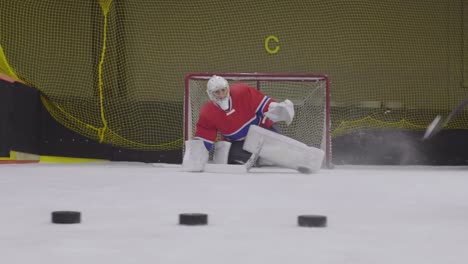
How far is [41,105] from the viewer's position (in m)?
7.21

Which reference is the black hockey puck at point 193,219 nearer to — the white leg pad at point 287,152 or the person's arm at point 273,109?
the white leg pad at point 287,152

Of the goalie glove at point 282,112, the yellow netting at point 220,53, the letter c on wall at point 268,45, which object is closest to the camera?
the goalie glove at point 282,112

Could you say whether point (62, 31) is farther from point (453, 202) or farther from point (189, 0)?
point (453, 202)

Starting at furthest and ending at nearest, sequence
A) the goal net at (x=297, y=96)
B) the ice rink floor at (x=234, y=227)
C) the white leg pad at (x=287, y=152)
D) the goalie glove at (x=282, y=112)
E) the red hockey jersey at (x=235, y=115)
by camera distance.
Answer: the goal net at (x=297, y=96), the red hockey jersey at (x=235, y=115), the goalie glove at (x=282, y=112), the white leg pad at (x=287, y=152), the ice rink floor at (x=234, y=227)

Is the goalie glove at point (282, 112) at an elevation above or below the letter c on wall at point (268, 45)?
below

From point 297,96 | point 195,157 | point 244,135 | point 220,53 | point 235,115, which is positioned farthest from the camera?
point 220,53

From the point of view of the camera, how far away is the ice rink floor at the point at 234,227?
4.45 ft

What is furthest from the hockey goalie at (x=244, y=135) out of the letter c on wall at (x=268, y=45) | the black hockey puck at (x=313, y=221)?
the black hockey puck at (x=313, y=221)

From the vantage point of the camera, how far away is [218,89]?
16.9ft

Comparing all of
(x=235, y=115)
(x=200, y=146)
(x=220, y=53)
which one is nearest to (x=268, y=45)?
(x=220, y=53)

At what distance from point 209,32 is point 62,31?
1.46m

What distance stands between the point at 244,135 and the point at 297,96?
1.57m

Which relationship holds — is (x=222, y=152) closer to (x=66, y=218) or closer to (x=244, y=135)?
(x=244, y=135)

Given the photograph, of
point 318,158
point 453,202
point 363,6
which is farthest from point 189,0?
point 453,202
